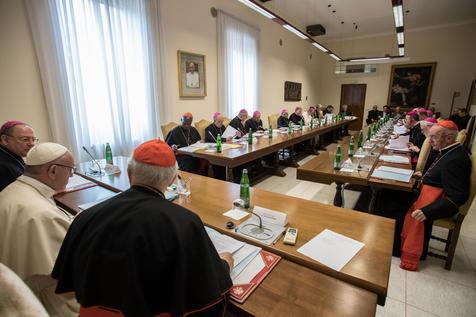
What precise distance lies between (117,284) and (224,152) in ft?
8.27

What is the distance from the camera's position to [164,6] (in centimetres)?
451

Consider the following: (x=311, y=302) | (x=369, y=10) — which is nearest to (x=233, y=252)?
(x=311, y=302)

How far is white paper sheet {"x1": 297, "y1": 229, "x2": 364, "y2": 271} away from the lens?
3.53 feet

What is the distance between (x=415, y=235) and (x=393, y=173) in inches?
24.1

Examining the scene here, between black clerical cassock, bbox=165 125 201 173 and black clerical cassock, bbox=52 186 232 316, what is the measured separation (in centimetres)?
278

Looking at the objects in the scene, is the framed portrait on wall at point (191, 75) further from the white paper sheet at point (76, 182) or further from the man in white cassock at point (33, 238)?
the man in white cassock at point (33, 238)

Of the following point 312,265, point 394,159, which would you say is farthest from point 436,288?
point 312,265

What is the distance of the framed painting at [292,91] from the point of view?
886 cm

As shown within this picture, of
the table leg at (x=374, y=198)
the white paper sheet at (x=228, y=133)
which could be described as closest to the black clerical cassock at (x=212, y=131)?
the white paper sheet at (x=228, y=133)

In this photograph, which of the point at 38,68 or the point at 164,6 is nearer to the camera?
the point at 38,68

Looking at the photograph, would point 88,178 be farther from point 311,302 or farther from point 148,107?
point 148,107

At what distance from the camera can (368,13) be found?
7391 mm

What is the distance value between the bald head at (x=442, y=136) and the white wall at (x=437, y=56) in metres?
9.06

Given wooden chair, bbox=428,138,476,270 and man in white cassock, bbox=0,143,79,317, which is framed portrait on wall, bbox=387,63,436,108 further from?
man in white cassock, bbox=0,143,79,317
